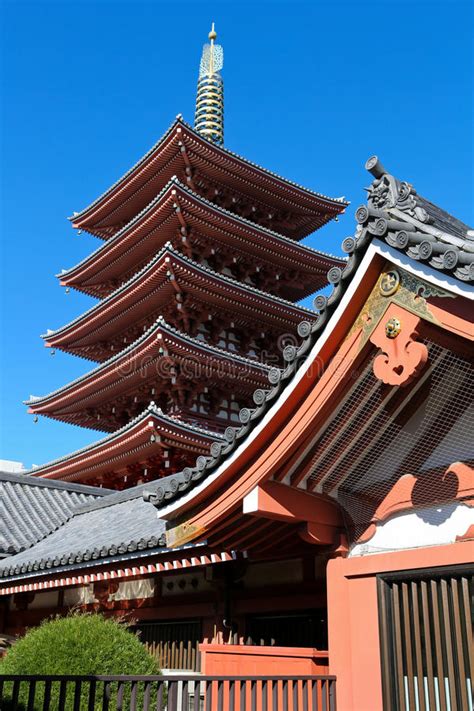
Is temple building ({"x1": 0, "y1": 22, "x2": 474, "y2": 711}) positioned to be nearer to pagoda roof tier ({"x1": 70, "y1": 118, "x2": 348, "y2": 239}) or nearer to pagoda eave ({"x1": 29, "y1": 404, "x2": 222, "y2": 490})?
pagoda eave ({"x1": 29, "y1": 404, "x2": 222, "y2": 490})

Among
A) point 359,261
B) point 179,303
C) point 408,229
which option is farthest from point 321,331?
point 179,303

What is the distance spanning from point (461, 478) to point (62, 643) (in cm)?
409

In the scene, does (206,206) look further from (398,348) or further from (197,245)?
(398,348)

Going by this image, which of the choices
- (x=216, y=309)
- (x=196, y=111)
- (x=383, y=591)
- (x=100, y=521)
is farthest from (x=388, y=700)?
(x=196, y=111)

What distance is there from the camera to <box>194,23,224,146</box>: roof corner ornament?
1231 inches

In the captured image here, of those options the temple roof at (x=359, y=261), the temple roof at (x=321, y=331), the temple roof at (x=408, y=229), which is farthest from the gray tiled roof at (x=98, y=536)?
the temple roof at (x=408, y=229)

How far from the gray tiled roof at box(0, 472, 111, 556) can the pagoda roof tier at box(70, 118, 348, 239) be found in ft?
34.8

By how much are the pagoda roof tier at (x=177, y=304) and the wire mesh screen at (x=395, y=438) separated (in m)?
13.8

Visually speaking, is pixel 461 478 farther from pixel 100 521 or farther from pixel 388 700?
pixel 100 521

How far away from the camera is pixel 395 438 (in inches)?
244

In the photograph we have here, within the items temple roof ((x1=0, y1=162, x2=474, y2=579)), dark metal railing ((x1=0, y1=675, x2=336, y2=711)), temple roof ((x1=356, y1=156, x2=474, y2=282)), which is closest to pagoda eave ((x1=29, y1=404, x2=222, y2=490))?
temple roof ((x1=0, y1=162, x2=474, y2=579))

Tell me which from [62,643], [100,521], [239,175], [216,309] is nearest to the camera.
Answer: [62,643]

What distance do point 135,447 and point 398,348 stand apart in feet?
48.6

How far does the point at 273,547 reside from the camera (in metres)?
7.17
